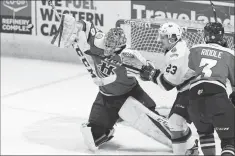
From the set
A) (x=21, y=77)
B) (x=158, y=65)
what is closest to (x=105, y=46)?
(x=158, y=65)

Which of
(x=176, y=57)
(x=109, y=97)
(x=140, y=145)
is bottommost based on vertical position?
(x=140, y=145)

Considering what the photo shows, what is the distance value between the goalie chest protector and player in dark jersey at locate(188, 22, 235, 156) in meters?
0.71

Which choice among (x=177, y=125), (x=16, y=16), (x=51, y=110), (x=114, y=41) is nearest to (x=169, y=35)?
(x=114, y=41)

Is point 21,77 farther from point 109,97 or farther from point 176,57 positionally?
point 176,57

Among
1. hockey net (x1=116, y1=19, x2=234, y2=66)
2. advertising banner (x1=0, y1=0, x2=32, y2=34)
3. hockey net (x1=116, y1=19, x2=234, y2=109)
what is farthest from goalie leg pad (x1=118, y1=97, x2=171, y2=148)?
advertising banner (x1=0, y1=0, x2=32, y2=34)

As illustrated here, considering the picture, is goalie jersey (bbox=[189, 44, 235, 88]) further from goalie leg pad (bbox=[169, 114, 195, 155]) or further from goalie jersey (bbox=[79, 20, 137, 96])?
goalie jersey (bbox=[79, 20, 137, 96])

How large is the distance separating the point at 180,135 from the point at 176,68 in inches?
23.4

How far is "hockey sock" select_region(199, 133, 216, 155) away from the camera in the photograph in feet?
14.6

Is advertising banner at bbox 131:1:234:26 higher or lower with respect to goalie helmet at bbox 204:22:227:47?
higher

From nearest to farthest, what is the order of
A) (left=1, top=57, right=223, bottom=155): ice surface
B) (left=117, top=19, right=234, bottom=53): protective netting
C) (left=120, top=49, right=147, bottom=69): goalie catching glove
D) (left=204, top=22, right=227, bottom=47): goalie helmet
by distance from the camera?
(left=204, top=22, right=227, bottom=47): goalie helmet
(left=120, top=49, right=147, bottom=69): goalie catching glove
(left=1, top=57, right=223, bottom=155): ice surface
(left=117, top=19, right=234, bottom=53): protective netting

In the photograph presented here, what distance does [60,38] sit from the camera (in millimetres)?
4840

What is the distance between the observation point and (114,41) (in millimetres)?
4797

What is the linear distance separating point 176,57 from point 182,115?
0.45 m

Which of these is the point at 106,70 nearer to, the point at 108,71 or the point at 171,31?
the point at 108,71
